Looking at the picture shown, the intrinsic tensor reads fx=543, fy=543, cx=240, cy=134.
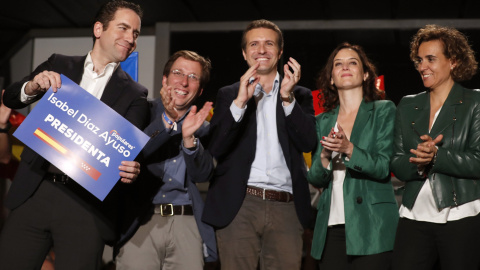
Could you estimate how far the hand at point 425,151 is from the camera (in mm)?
2311

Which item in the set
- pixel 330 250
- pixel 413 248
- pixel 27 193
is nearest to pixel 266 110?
pixel 330 250

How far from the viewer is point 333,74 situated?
276 centimetres

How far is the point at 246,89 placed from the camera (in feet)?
8.29

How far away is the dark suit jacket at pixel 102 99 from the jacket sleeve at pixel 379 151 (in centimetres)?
100

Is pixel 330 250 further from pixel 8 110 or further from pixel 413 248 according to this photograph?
pixel 8 110

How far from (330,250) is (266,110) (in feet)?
2.41

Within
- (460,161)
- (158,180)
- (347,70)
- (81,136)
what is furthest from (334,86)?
(81,136)

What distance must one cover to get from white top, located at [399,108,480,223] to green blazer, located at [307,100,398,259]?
10 centimetres

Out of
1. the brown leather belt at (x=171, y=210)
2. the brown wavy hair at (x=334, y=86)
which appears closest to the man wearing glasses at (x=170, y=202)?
the brown leather belt at (x=171, y=210)

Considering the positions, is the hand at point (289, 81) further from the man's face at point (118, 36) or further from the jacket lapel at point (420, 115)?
the man's face at point (118, 36)

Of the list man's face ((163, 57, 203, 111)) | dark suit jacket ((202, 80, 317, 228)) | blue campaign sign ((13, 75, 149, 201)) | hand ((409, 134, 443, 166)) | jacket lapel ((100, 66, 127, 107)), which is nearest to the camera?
blue campaign sign ((13, 75, 149, 201))

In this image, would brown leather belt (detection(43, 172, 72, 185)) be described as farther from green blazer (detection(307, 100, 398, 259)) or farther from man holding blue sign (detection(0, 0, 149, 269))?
green blazer (detection(307, 100, 398, 259))

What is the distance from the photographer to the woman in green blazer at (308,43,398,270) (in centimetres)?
240

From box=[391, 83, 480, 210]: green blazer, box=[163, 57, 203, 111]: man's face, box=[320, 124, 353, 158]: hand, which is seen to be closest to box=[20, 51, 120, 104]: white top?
box=[163, 57, 203, 111]: man's face
